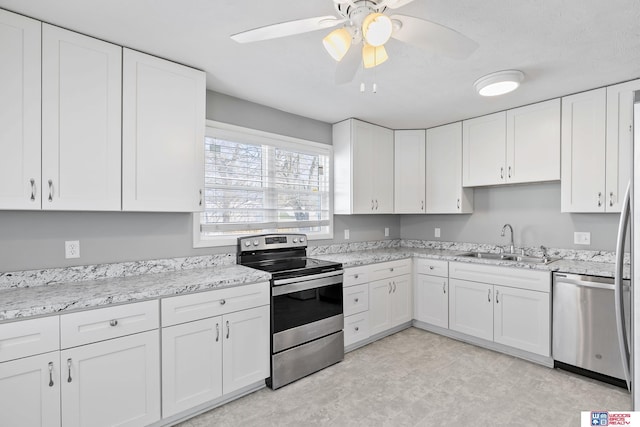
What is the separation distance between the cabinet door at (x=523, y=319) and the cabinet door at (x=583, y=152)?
88cm

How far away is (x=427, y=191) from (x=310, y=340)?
2.40 metres

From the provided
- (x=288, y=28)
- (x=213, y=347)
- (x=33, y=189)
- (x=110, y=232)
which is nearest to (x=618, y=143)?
(x=288, y=28)

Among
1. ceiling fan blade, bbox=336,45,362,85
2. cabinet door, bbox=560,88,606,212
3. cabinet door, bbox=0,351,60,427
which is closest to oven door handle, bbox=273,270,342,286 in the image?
cabinet door, bbox=0,351,60,427

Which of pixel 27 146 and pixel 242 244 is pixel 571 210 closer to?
pixel 242 244

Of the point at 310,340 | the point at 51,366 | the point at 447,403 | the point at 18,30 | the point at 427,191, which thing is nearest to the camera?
the point at 51,366

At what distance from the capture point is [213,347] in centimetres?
219

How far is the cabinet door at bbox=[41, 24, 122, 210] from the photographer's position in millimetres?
1853

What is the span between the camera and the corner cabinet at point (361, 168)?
3.63 meters

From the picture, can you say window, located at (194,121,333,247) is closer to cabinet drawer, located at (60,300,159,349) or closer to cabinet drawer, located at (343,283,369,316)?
cabinet drawer, located at (343,283,369,316)

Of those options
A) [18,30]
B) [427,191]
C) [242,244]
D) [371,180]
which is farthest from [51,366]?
[427,191]

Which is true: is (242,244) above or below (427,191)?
below

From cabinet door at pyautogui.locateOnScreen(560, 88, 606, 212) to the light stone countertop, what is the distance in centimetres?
280

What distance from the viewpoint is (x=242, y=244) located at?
9.59 feet

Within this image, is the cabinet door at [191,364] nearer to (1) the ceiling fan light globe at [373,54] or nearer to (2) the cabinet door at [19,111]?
(2) the cabinet door at [19,111]
